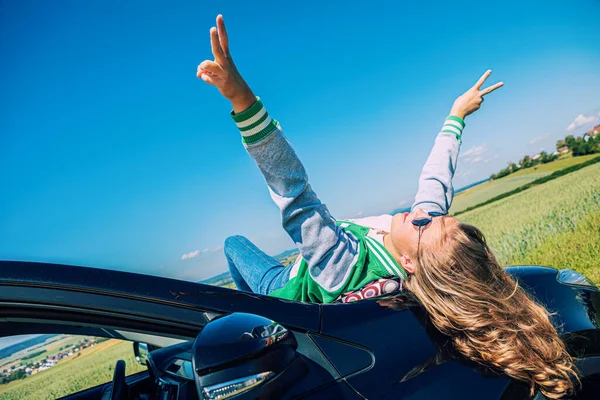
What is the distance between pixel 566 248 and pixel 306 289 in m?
4.97

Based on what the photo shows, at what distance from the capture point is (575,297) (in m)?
1.60

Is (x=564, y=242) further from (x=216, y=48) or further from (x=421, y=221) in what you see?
(x=216, y=48)

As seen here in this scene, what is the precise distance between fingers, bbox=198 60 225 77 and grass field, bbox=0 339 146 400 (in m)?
1.02

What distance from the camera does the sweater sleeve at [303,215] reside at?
1.74 meters

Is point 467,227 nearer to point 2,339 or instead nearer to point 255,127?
point 255,127

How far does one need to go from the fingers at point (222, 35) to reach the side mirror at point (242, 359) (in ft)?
3.62

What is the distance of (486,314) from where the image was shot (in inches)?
56.0

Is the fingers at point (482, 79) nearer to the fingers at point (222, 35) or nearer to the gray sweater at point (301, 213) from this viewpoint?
the gray sweater at point (301, 213)

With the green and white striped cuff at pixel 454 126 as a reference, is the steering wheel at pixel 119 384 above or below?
below

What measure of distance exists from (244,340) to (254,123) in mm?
1070

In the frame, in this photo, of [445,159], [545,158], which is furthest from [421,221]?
[545,158]

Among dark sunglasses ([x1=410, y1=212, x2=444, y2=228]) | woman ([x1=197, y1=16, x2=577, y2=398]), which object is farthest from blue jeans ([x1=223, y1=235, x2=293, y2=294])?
dark sunglasses ([x1=410, y1=212, x2=444, y2=228])

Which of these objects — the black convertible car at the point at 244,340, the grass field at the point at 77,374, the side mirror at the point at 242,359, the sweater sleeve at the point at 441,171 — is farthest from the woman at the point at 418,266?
the grass field at the point at 77,374

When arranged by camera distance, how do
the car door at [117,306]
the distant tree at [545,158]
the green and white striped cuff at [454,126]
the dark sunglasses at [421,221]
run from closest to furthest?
1. the car door at [117,306]
2. the dark sunglasses at [421,221]
3. the green and white striped cuff at [454,126]
4. the distant tree at [545,158]
